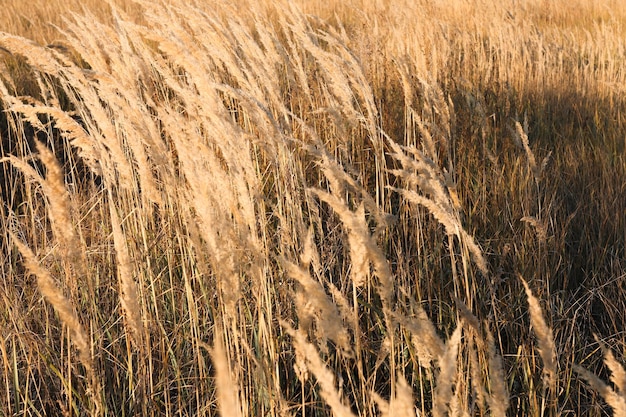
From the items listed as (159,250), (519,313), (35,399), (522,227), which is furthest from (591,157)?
(35,399)

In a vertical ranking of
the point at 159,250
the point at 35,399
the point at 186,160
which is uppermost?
the point at 186,160

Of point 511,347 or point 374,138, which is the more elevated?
point 374,138

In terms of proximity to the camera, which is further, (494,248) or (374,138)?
(494,248)

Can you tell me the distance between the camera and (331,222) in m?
2.39

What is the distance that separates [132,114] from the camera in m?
1.56

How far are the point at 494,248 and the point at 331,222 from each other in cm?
61

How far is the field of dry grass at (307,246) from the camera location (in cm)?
117

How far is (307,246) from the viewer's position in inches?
44.4

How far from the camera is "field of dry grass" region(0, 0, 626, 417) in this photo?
1.17 metres

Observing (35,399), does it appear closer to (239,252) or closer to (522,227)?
(239,252)

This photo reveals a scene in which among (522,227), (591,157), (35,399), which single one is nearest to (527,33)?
(591,157)

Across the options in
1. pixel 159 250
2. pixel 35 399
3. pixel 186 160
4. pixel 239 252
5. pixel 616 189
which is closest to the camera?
pixel 186 160

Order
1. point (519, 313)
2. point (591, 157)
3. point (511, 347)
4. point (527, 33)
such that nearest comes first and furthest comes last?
point (511, 347) → point (519, 313) → point (591, 157) → point (527, 33)

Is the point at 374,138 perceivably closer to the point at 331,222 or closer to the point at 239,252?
the point at 331,222
